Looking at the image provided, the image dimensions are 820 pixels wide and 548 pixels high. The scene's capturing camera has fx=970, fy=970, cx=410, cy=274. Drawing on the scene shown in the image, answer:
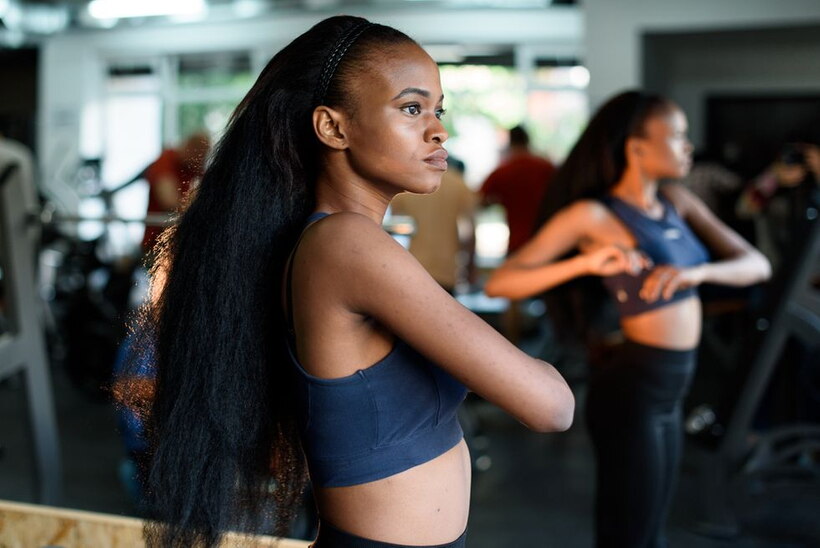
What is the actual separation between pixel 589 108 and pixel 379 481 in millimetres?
7333

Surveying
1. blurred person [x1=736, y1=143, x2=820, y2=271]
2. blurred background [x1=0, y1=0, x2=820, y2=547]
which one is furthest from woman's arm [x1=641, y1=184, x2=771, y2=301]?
blurred person [x1=736, y1=143, x2=820, y2=271]

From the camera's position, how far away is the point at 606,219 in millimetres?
2689

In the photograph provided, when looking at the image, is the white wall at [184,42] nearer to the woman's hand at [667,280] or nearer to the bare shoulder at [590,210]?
the bare shoulder at [590,210]

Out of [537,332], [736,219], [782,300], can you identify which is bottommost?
[537,332]

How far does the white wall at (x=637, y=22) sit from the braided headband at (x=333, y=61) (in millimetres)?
7075

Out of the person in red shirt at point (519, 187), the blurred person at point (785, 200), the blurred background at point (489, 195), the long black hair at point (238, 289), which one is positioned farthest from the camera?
the person in red shirt at point (519, 187)

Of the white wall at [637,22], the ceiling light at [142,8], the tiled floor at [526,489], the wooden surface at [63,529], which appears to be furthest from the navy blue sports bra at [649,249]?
the ceiling light at [142,8]

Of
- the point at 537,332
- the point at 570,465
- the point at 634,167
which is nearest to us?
the point at 634,167

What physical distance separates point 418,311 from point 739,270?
196 centimetres

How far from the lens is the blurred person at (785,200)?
3.80 meters

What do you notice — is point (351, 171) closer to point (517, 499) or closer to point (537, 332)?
point (517, 499)

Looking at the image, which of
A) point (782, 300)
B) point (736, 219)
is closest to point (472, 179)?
point (736, 219)

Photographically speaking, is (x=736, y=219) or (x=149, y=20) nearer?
(x=736, y=219)

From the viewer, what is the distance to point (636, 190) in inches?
106
